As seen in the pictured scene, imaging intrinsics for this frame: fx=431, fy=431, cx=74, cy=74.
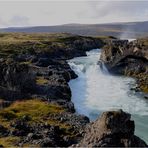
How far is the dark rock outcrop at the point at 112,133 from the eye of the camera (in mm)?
36969

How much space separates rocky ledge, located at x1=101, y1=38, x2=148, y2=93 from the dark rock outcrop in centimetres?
6398

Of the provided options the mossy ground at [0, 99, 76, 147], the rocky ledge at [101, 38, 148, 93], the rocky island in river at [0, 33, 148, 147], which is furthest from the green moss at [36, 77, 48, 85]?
the rocky ledge at [101, 38, 148, 93]

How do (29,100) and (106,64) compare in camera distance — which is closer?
(29,100)

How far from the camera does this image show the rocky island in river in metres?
38.7

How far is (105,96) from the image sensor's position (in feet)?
289

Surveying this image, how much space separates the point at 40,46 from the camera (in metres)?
168

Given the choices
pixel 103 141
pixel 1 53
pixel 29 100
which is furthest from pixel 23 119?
pixel 1 53

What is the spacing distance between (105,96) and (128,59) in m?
31.9

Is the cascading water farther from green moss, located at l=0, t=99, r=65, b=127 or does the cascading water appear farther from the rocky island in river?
green moss, located at l=0, t=99, r=65, b=127

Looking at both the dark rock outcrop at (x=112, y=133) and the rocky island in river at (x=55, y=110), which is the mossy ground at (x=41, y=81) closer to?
the rocky island in river at (x=55, y=110)

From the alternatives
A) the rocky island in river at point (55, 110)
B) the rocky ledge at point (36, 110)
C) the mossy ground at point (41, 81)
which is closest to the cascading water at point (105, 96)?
the rocky island in river at point (55, 110)

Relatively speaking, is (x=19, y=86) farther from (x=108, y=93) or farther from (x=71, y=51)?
(x=71, y=51)

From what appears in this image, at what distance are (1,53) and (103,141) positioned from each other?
104671 millimetres

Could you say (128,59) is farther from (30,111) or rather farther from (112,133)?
(112,133)
